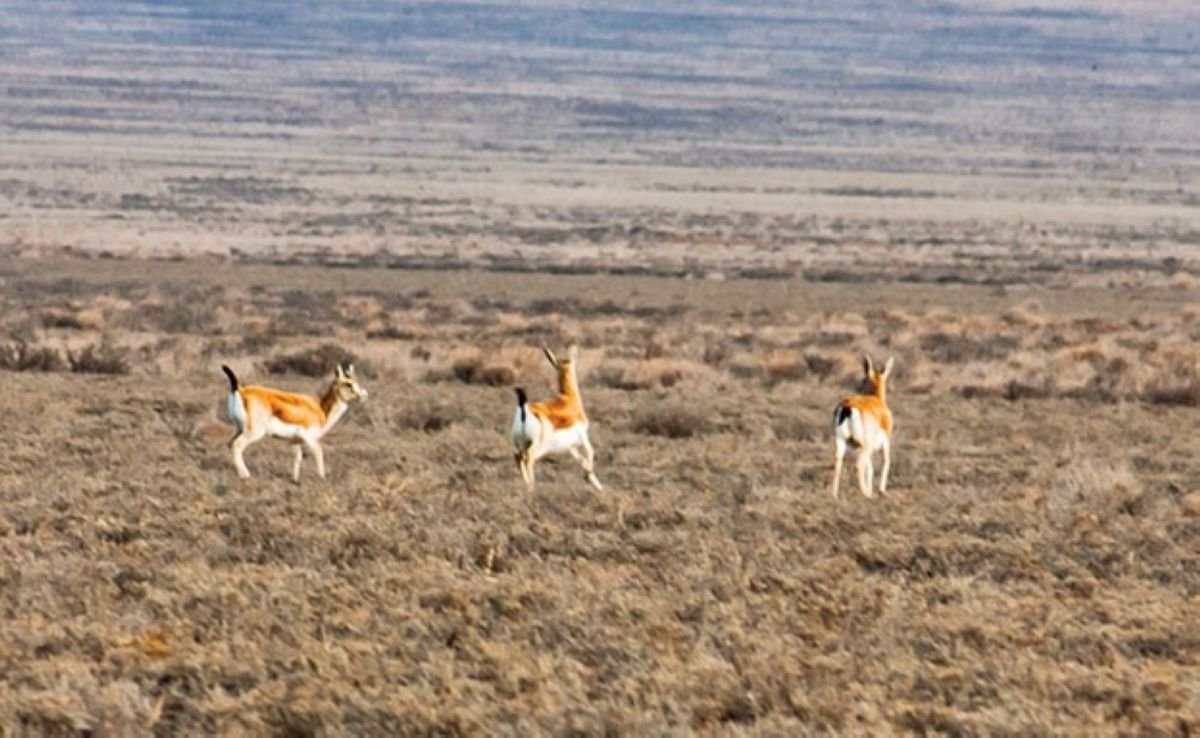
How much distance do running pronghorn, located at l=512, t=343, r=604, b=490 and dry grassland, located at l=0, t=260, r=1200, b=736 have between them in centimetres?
21

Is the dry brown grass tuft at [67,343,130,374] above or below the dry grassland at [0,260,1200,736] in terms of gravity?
above

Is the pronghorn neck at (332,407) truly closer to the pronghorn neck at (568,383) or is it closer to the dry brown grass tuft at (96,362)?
the pronghorn neck at (568,383)

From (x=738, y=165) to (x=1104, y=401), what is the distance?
74901 mm

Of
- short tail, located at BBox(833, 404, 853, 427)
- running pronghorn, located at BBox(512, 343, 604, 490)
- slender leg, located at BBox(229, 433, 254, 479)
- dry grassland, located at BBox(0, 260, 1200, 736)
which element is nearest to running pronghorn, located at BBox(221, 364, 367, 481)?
slender leg, located at BBox(229, 433, 254, 479)

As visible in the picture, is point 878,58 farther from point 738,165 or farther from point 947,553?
point 947,553

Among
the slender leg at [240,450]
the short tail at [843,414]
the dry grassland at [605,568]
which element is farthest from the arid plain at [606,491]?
the short tail at [843,414]

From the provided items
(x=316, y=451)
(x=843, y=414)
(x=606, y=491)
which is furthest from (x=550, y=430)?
(x=843, y=414)

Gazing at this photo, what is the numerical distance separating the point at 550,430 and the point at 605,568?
2762 millimetres

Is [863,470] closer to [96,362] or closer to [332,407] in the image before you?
[332,407]

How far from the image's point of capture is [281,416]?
12.9 metres

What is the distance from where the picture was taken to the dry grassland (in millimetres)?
7523

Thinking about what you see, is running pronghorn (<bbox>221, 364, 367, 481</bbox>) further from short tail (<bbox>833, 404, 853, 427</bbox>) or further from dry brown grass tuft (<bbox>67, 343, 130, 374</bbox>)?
dry brown grass tuft (<bbox>67, 343, 130, 374</bbox>)

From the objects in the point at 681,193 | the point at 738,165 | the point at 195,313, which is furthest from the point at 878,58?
the point at 195,313

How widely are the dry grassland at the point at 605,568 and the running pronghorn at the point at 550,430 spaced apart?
0.21 meters
